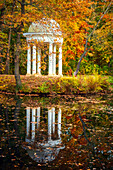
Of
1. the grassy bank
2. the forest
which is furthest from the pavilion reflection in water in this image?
the grassy bank

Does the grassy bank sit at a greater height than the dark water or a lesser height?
lesser

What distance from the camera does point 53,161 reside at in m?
4.82

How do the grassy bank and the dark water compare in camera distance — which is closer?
the dark water

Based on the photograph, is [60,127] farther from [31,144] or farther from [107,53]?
[107,53]

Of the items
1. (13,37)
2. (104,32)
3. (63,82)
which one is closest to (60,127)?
(63,82)

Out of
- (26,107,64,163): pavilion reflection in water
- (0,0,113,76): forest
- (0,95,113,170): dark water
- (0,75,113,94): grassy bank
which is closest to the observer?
(0,95,113,170): dark water

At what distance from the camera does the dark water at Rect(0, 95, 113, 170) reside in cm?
477

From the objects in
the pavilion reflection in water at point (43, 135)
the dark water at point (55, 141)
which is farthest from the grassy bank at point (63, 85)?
the dark water at point (55, 141)

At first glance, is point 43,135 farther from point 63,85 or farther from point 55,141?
point 63,85

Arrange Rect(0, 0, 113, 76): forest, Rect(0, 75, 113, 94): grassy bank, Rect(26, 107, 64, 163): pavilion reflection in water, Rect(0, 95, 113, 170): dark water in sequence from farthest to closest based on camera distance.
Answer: Rect(0, 75, 113, 94): grassy bank
Rect(0, 0, 113, 76): forest
Rect(26, 107, 64, 163): pavilion reflection in water
Rect(0, 95, 113, 170): dark water

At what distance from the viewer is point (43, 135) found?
22.6 feet

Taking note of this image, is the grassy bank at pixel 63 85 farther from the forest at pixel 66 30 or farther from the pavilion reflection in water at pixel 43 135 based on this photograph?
the pavilion reflection in water at pixel 43 135

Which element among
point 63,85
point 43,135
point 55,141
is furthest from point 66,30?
point 55,141

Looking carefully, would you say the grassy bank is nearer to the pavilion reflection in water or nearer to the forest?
the forest
